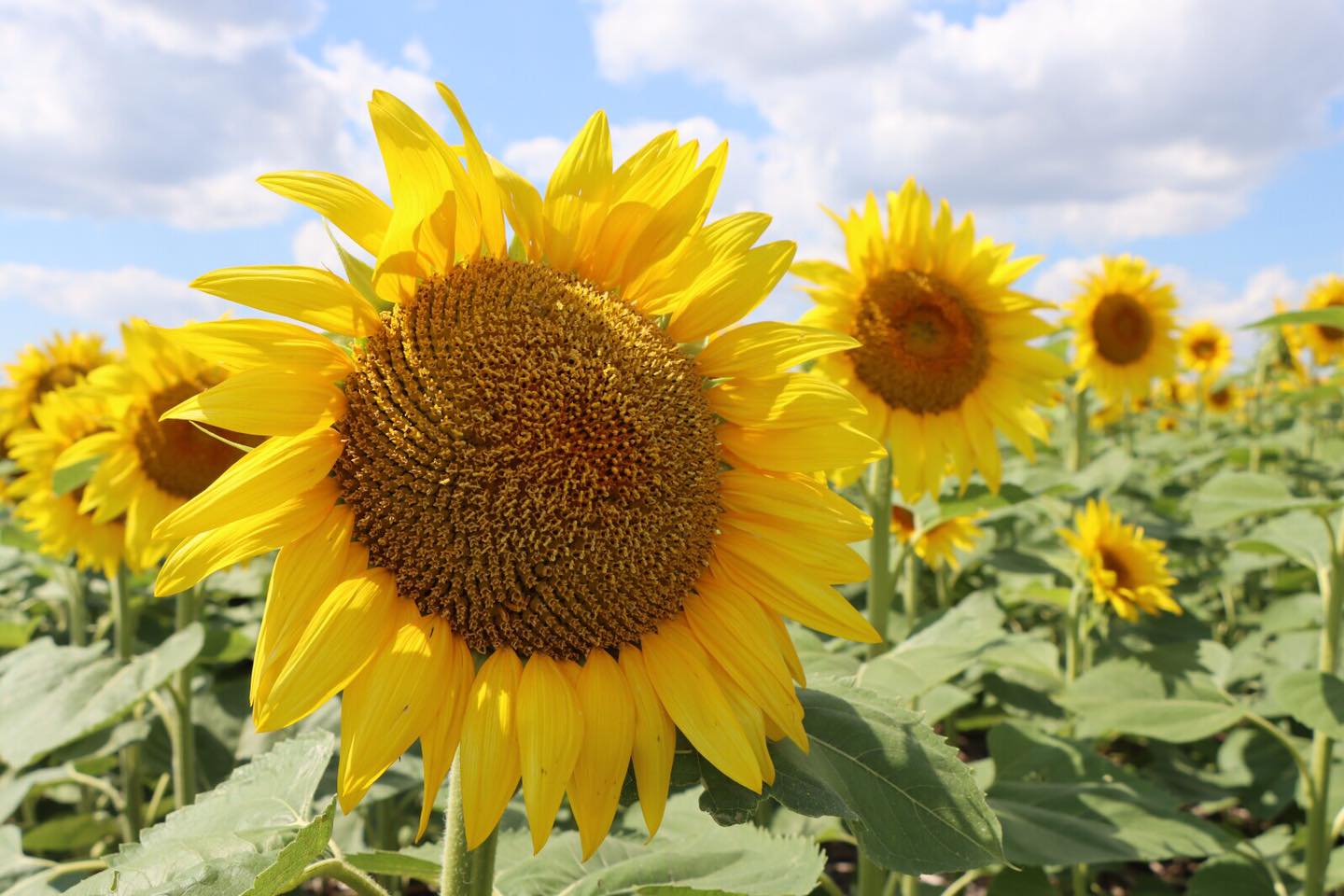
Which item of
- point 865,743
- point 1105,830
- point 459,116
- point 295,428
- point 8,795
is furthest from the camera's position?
point 8,795

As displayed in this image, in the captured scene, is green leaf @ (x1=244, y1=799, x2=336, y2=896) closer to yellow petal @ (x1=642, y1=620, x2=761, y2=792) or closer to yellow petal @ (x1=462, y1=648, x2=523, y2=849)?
yellow petal @ (x1=462, y1=648, x2=523, y2=849)

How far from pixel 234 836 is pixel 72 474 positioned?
9.35 ft

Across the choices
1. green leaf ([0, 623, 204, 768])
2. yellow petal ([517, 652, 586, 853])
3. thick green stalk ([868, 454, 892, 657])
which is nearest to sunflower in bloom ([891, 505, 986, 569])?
thick green stalk ([868, 454, 892, 657])

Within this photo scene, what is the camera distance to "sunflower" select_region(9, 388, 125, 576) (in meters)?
4.38

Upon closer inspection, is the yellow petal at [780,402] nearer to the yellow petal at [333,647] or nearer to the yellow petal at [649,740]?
the yellow petal at [649,740]

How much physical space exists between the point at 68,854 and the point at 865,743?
4551 millimetres

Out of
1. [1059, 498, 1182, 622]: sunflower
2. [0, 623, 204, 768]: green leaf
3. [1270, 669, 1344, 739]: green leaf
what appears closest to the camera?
[0, 623, 204, 768]: green leaf

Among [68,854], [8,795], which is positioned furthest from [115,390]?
[68,854]

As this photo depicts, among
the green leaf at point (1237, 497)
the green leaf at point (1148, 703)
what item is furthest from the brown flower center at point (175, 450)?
the green leaf at point (1237, 497)

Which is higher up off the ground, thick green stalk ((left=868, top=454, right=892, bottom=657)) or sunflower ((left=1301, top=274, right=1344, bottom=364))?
sunflower ((left=1301, top=274, right=1344, bottom=364))

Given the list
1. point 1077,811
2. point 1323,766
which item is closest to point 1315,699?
point 1323,766

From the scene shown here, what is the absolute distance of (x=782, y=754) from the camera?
166 centimetres

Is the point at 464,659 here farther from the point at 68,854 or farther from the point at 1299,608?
the point at 1299,608

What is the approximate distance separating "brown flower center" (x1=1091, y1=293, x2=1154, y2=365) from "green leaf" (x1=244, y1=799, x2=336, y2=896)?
7.32m
